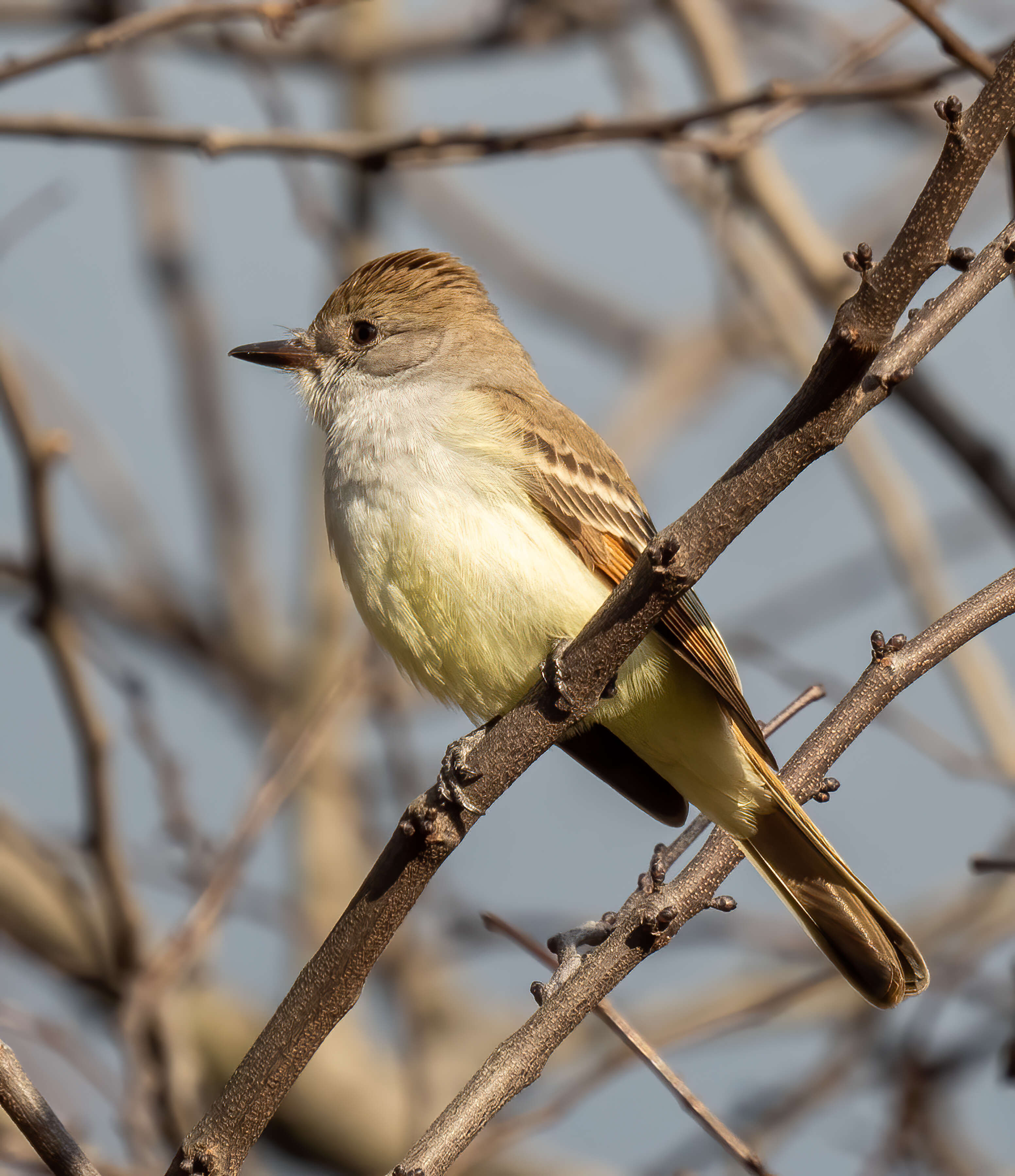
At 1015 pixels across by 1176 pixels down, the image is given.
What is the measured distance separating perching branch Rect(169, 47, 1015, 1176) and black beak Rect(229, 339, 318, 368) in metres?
2.82

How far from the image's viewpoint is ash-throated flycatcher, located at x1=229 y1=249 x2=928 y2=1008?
4027 millimetres

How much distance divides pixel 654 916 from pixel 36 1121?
1179 millimetres

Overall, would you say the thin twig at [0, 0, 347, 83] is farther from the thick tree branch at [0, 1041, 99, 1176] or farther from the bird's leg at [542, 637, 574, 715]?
the thick tree branch at [0, 1041, 99, 1176]

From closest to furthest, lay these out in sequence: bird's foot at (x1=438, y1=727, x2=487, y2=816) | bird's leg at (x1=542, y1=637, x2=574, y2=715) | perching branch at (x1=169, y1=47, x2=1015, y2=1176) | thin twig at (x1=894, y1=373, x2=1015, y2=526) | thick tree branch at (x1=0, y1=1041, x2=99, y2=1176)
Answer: perching branch at (x1=169, y1=47, x2=1015, y2=1176) < thick tree branch at (x1=0, y1=1041, x2=99, y2=1176) < bird's leg at (x1=542, y1=637, x2=574, y2=715) < bird's foot at (x1=438, y1=727, x2=487, y2=816) < thin twig at (x1=894, y1=373, x2=1015, y2=526)

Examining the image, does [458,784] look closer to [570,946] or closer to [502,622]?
[570,946]

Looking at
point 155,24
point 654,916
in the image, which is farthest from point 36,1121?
point 155,24

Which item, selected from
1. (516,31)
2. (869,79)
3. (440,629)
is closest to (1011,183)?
(869,79)

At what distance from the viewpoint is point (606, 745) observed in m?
4.70

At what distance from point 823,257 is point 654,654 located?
2.11 meters

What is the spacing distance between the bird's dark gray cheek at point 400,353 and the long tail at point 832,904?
6.45 ft

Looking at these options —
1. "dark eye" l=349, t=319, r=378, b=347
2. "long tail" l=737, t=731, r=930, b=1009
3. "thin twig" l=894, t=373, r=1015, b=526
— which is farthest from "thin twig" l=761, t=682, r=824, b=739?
"dark eye" l=349, t=319, r=378, b=347

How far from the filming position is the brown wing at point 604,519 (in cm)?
409

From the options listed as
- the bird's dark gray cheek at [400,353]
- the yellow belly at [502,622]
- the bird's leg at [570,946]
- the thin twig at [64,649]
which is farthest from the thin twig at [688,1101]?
the bird's dark gray cheek at [400,353]

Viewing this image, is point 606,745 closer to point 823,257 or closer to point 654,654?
point 654,654
